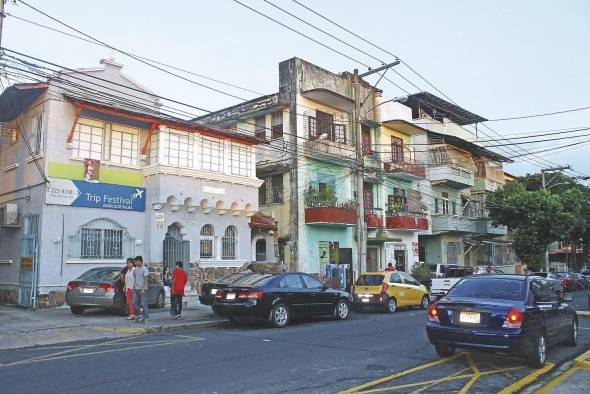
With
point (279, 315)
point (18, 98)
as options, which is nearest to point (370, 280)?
point (279, 315)

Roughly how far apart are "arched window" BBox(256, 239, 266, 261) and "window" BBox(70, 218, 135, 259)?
7722mm

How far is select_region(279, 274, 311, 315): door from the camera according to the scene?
14.6m

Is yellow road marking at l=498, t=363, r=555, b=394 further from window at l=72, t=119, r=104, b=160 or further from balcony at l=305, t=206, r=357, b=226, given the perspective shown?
balcony at l=305, t=206, r=357, b=226

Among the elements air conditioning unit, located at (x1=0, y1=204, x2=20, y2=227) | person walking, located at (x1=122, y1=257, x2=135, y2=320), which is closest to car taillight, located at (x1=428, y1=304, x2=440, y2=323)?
person walking, located at (x1=122, y1=257, x2=135, y2=320)

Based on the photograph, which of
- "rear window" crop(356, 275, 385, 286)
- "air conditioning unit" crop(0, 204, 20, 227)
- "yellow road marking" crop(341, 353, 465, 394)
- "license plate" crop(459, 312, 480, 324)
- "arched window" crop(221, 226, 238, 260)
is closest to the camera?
"yellow road marking" crop(341, 353, 465, 394)

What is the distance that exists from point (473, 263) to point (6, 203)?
33088 millimetres

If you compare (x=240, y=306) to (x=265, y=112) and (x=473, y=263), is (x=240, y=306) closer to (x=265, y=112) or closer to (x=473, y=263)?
(x=265, y=112)

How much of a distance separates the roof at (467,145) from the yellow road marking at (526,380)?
27.4 meters

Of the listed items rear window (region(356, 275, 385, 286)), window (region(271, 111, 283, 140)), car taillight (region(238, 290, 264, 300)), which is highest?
window (region(271, 111, 283, 140))

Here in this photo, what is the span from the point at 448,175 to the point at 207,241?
19.9 metres

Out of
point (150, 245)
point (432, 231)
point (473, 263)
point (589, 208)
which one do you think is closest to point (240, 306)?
point (150, 245)

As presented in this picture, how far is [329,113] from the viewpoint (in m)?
29.3

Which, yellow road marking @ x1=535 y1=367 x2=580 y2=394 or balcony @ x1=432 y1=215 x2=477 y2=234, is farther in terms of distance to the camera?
balcony @ x1=432 y1=215 x2=477 y2=234

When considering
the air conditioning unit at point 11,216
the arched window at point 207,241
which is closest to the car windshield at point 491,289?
A: the arched window at point 207,241
